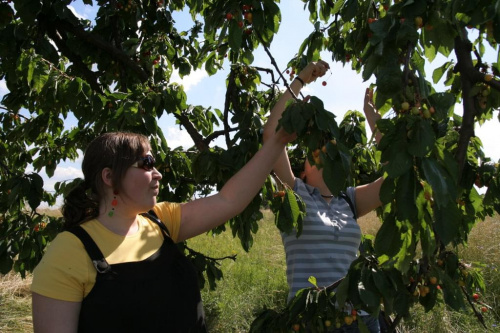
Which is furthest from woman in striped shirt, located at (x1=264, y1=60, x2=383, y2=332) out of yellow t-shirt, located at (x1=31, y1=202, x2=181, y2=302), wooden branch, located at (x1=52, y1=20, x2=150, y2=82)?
wooden branch, located at (x1=52, y1=20, x2=150, y2=82)

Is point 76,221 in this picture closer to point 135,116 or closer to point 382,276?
point 135,116

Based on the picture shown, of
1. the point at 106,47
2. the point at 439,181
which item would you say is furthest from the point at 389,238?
the point at 106,47

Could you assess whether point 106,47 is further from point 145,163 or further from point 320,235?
point 320,235

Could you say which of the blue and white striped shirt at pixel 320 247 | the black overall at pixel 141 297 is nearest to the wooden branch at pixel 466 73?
the blue and white striped shirt at pixel 320 247

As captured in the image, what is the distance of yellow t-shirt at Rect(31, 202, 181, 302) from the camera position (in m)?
1.27

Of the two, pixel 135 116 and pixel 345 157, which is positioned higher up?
pixel 135 116

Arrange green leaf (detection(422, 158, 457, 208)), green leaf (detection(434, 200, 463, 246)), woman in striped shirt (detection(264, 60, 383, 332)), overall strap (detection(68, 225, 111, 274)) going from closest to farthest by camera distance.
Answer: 1. green leaf (detection(422, 158, 457, 208))
2. green leaf (detection(434, 200, 463, 246))
3. overall strap (detection(68, 225, 111, 274))
4. woman in striped shirt (detection(264, 60, 383, 332))

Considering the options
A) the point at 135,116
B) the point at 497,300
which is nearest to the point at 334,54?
the point at 135,116

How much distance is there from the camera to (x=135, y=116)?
2094mm

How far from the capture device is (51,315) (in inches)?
49.5

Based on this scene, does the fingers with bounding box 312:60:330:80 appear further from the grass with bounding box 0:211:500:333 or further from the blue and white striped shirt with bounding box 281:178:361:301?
the grass with bounding box 0:211:500:333

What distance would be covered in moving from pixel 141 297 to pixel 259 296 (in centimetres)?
425

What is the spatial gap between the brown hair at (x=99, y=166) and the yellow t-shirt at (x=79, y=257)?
4.2 inches

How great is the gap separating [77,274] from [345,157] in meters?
0.83
